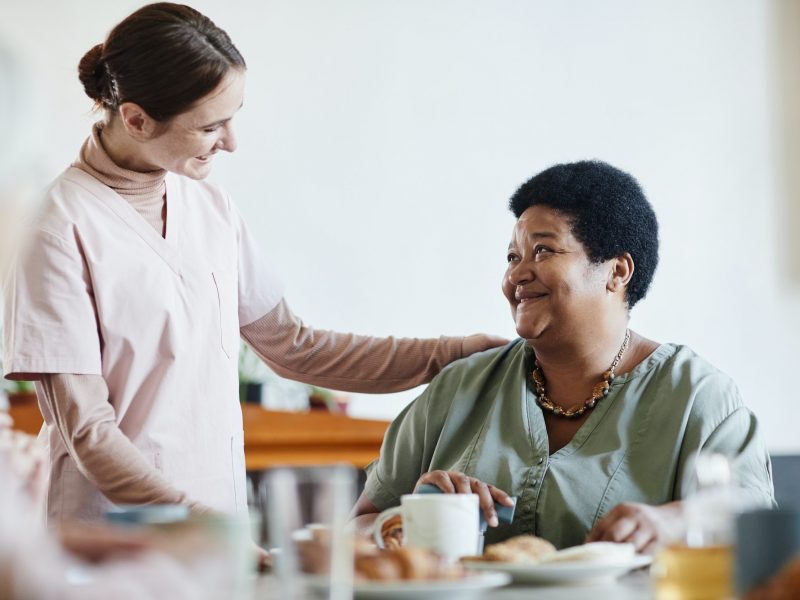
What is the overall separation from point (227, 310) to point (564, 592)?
99cm

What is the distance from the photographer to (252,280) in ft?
6.64

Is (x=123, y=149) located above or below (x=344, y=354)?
above

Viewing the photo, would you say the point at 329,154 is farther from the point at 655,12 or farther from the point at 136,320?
the point at 136,320

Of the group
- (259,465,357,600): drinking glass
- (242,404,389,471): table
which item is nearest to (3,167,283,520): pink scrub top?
(259,465,357,600): drinking glass

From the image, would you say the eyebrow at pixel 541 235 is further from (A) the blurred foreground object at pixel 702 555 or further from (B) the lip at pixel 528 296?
(A) the blurred foreground object at pixel 702 555

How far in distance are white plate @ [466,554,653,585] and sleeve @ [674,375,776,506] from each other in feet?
1.54

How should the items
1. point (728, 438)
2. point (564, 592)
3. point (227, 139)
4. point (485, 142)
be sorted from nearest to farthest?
point (564, 592) → point (728, 438) → point (227, 139) → point (485, 142)

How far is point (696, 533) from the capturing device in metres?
0.90

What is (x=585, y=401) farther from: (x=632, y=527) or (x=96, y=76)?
(x=96, y=76)

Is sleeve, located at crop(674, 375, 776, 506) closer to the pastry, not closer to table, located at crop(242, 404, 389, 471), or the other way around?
the pastry

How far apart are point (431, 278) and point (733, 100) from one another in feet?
4.64

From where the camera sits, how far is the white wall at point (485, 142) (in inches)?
158

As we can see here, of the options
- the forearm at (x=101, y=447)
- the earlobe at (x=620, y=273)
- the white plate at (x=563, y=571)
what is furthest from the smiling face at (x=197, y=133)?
the white plate at (x=563, y=571)

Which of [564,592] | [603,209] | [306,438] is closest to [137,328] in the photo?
[603,209]
